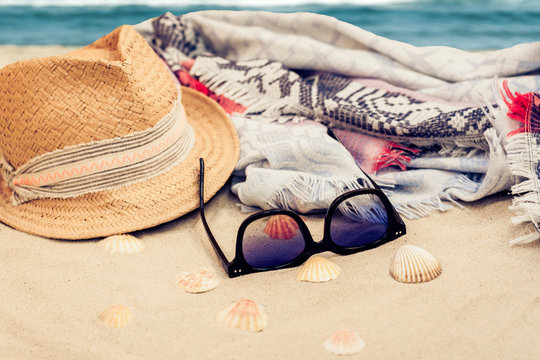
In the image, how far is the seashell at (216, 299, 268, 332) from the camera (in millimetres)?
1036

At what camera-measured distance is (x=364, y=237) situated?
4.24 ft

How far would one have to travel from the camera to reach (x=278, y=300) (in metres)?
1.12

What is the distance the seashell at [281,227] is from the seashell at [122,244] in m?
0.39

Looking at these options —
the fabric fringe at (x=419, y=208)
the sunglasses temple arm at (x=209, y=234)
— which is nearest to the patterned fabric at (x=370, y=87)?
the fabric fringe at (x=419, y=208)

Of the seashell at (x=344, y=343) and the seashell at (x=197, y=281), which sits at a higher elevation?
the seashell at (x=344, y=343)

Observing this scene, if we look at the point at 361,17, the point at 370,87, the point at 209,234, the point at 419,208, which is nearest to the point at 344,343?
the point at 209,234

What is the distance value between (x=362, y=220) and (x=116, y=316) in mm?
677

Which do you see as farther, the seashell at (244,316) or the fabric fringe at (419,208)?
the fabric fringe at (419,208)

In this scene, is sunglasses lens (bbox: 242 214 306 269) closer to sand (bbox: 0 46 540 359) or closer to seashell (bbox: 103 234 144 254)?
sand (bbox: 0 46 540 359)

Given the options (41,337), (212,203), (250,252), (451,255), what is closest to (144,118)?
(212,203)

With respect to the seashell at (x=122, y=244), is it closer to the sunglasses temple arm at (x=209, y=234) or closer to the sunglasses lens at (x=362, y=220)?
the sunglasses temple arm at (x=209, y=234)

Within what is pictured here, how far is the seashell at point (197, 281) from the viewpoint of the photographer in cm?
116

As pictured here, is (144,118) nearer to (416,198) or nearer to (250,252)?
(250,252)

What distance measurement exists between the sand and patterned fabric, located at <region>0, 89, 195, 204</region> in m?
0.15
